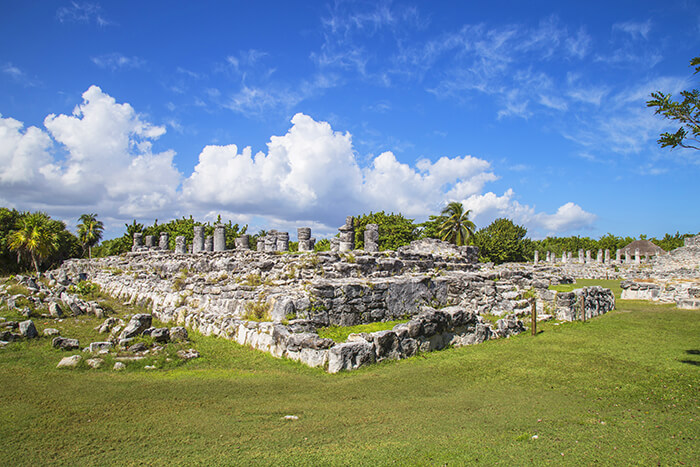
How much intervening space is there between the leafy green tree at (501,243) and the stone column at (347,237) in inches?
1533

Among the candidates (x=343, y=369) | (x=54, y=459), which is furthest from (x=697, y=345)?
(x=54, y=459)

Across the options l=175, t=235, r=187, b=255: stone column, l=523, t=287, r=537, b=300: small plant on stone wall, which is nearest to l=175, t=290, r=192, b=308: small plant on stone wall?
l=175, t=235, r=187, b=255: stone column

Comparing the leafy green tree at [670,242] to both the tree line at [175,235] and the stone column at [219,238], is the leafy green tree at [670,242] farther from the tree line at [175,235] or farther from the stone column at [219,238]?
the stone column at [219,238]

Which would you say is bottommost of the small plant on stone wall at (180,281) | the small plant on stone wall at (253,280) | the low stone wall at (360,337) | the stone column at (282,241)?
the low stone wall at (360,337)

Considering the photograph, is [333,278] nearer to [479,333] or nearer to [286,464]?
[479,333]

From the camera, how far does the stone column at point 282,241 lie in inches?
734

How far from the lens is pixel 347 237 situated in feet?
56.4

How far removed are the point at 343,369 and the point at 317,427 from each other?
2.88 meters

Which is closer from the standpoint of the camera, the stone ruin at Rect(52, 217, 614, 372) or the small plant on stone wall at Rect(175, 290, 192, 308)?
the stone ruin at Rect(52, 217, 614, 372)

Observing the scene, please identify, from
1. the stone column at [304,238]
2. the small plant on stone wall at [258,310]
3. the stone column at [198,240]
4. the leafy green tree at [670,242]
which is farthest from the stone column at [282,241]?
the leafy green tree at [670,242]

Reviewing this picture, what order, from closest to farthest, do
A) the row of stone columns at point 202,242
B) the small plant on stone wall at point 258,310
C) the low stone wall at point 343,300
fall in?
the low stone wall at point 343,300, the small plant on stone wall at point 258,310, the row of stone columns at point 202,242

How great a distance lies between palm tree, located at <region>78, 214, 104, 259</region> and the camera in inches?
2143

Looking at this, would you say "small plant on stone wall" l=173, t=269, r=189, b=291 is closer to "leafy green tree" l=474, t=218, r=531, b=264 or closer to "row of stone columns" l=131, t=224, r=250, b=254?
"row of stone columns" l=131, t=224, r=250, b=254

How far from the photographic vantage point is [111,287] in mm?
23703
